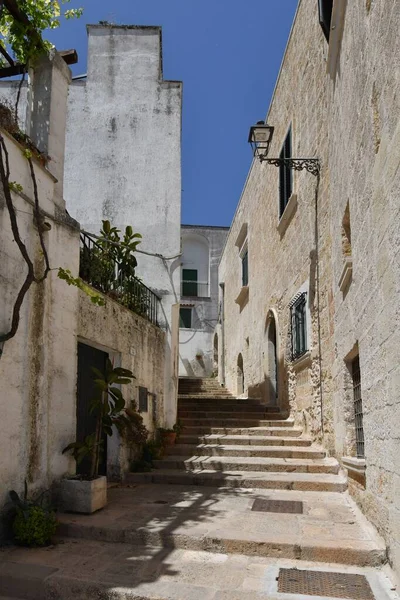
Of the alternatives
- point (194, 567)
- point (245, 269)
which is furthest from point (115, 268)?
point (245, 269)

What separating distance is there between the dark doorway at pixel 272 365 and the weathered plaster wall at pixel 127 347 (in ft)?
9.70

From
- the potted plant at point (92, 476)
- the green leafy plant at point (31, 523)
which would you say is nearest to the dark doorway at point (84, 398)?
the potted plant at point (92, 476)

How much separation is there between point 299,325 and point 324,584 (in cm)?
573

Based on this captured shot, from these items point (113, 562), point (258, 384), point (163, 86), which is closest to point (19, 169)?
point (113, 562)

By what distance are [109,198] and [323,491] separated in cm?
671

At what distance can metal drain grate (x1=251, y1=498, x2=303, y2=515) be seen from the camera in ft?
19.1

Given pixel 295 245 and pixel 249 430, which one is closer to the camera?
pixel 249 430

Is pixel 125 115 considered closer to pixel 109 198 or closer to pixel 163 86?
pixel 163 86

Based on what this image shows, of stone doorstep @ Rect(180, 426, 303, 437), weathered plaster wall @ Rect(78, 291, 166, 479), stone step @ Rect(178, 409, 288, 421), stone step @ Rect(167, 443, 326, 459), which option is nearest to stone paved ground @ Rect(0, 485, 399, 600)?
weathered plaster wall @ Rect(78, 291, 166, 479)

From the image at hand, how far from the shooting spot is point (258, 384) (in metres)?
13.2

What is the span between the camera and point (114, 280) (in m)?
8.36

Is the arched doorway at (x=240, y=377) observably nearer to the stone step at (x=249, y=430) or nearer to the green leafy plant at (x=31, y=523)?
the stone step at (x=249, y=430)

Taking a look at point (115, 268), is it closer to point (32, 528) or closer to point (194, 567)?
point (32, 528)

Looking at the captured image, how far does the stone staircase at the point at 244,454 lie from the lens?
7230mm
